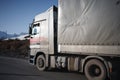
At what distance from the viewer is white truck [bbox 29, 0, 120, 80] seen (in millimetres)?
7805

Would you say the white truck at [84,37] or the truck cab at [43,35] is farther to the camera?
the truck cab at [43,35]

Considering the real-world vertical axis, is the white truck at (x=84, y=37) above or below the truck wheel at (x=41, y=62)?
above

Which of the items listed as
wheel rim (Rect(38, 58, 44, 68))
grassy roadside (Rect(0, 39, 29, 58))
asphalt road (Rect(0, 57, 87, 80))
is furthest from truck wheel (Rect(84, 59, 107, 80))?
grassy roadside (Rect(0, 39, 29, 58))

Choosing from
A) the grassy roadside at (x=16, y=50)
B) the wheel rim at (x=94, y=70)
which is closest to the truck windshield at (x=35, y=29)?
the wheel rim at (x=94, y=70)

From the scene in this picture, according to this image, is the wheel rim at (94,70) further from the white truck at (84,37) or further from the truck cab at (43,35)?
the truck cab at (43,35)

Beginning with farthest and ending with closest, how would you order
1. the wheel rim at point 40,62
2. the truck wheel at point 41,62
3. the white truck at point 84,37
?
the wheel rim at point 40,62 < the truck wheel at point 41,62 < the white truck at point 84,37

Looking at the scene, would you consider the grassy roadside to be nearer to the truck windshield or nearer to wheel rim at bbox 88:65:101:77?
the truck windshield

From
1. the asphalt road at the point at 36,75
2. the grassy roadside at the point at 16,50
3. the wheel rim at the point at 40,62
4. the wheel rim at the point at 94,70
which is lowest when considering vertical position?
the asphalt road at the point at 36,75

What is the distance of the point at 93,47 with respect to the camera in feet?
27.7

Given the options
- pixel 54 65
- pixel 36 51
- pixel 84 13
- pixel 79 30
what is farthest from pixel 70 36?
pixel 36 51

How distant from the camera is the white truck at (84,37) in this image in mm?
7805

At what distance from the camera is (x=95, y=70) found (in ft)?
28.5

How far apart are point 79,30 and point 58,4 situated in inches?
77.1

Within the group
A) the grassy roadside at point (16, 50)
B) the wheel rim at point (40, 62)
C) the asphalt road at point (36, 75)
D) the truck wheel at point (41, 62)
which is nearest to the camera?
the asphalt road at point (36, 75)
